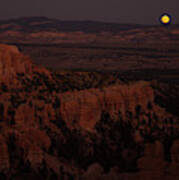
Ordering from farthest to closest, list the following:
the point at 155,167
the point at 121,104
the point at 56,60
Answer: the point at 56,60, the point at 121,104, the point at 155,167

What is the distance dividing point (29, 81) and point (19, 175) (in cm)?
952

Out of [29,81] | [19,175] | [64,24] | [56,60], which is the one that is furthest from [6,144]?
[64,24]

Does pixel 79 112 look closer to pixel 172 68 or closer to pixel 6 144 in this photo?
pixel 6 144

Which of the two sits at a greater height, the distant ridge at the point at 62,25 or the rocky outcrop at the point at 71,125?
the distant ridge at the point at 62,25

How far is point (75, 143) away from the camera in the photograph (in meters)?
26.9

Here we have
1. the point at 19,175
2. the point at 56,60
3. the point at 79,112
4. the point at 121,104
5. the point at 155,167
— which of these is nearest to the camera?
the point at 155,167

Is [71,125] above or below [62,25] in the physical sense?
below

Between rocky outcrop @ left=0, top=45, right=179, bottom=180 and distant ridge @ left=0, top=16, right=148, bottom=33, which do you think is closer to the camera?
rocky outcrop @ left=0, top=45, right=179, bottom=180

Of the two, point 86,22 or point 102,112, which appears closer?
point 102,112

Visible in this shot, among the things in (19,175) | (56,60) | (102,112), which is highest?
(56,60)

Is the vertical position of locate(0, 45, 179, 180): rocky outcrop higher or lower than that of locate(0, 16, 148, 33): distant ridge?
lower

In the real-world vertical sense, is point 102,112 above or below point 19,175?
above

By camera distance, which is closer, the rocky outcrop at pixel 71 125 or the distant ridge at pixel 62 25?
the rocky outcrop at pixel 71 125

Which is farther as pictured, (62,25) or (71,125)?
(62,25)
